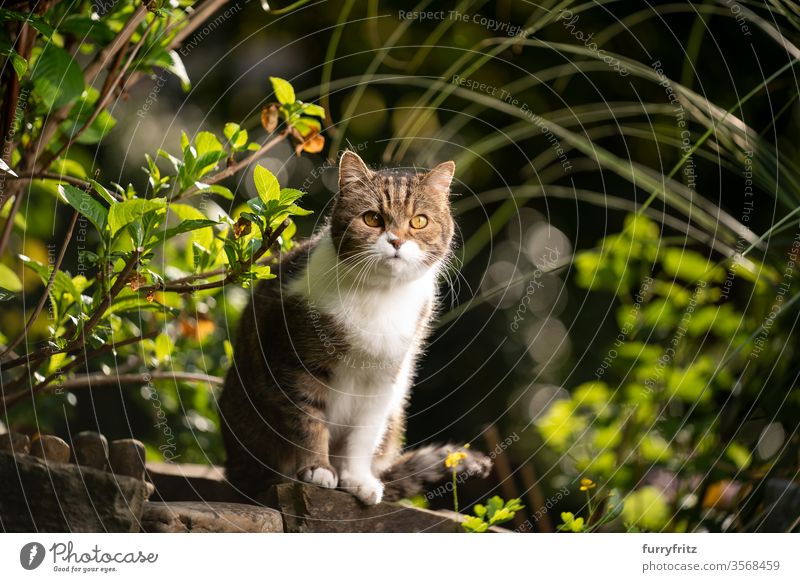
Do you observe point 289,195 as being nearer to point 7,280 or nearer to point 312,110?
point 312,110

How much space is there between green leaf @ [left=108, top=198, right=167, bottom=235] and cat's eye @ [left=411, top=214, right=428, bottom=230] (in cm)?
40

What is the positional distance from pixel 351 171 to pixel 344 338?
25cm

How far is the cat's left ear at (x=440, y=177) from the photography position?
1180 millimetres

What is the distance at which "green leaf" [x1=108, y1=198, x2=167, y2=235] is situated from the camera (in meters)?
0.89

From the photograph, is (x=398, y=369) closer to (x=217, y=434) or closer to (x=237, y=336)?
(x=237, y=336)

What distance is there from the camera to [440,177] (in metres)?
1.19

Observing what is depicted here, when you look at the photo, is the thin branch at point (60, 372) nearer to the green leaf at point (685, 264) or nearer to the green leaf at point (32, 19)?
the green leaf at point (32, 19)

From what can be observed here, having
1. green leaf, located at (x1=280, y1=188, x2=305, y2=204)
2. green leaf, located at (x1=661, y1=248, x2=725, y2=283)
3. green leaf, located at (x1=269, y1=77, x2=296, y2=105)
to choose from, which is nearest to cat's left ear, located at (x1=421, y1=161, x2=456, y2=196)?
green leaf, located at (x1=269, y1=77, x2=296, y2=105)

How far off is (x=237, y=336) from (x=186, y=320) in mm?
189

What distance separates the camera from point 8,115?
0.97 metres

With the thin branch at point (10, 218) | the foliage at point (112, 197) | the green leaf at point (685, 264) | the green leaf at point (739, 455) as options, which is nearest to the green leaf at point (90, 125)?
the foliage at point (112, 197)

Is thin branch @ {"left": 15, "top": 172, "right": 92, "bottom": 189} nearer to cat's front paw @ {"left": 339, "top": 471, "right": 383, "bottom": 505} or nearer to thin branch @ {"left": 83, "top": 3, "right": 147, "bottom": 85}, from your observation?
thin branch @ {"left": 83, "top": 3, "right": 147, "bottom": 85}
